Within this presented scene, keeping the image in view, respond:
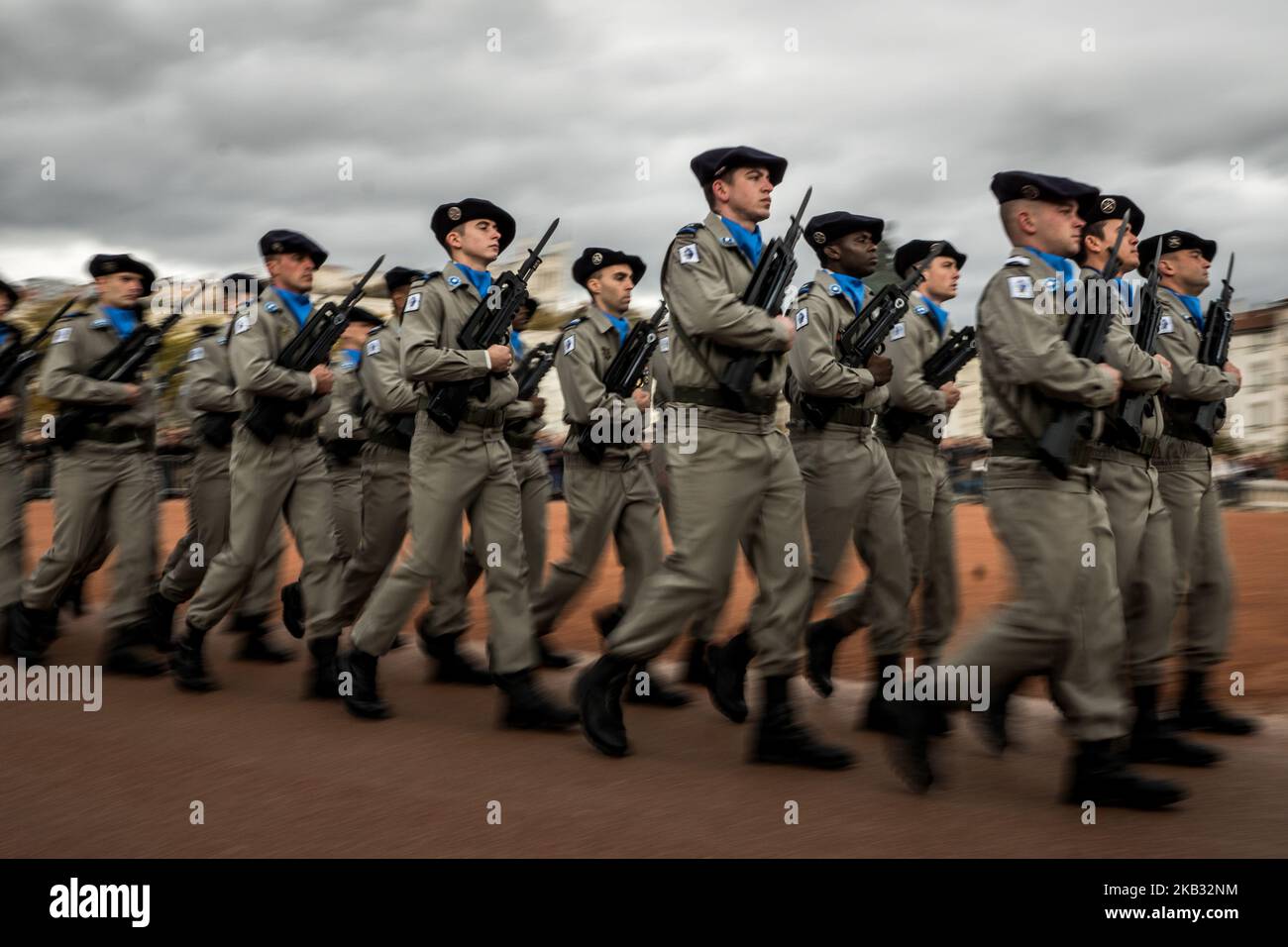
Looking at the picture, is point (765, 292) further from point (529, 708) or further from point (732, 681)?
point (529, 708)

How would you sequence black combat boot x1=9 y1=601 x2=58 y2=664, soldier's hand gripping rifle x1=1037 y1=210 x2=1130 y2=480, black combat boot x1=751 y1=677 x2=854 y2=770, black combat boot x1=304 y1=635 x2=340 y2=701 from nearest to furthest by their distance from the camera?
soldier's hand gripping rifle x1=1037 y1=210 x2=1130 y2=480 < black combat boot x1=751 y1=677 x2=854 y2=770 < black combat boot x1=304 y1=635 x2=340 y2=701 < black combat boot x1=9 y1=601 x2=58 y2=664

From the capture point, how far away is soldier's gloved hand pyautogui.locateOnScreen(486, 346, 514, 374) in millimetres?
5918

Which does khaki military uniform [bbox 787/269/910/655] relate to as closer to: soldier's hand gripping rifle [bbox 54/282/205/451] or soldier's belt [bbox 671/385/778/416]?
soldier's belt [bbox 671/385/778/416]

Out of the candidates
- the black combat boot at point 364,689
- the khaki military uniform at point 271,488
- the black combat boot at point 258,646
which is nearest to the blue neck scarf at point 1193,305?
the black combat boot at point 364,689

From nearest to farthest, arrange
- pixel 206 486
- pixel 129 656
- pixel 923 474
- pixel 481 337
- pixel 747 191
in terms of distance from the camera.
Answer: pixel 747 191
pixel 481 337
pixel 923 474
pixel 129 656
pixel 206 486

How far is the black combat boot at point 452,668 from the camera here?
703cm

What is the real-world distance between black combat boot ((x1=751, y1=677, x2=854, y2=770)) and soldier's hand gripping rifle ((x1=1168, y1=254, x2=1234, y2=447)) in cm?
220

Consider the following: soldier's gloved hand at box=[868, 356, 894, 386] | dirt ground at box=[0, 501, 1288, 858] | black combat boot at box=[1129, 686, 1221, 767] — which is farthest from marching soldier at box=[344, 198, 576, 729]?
black combat boot at box=[1129, 686, 1221, 767]

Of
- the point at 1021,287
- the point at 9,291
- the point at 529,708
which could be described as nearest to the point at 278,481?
the point at 529,708

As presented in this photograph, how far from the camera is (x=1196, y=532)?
5.85m

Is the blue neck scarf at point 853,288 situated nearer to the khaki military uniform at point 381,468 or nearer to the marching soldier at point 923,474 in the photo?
the marching soldier at point 923,474

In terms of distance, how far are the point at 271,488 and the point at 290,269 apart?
1.16 metres

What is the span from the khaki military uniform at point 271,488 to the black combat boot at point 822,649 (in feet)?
7.81

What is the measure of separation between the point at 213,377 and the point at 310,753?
9.36 ft
